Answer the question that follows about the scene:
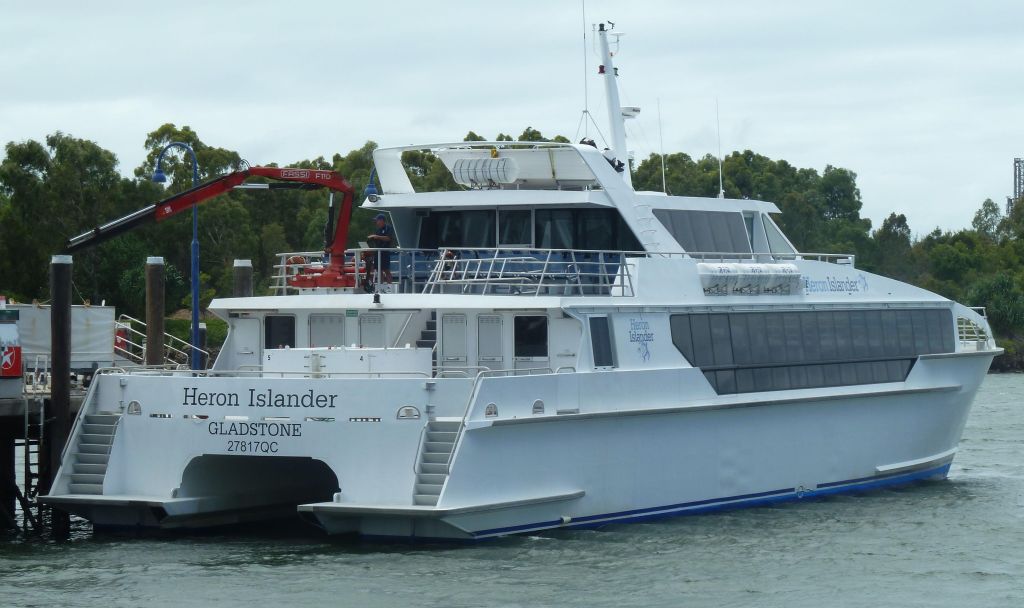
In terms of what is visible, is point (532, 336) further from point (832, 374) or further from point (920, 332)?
point (920, 332)

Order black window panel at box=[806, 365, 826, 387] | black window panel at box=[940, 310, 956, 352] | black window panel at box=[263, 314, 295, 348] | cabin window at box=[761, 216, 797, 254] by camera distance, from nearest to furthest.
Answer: black window panel at box=[263, 314, 295, 348] < black window panel at box=[806, 365, 826, 387] < cabin window at box=[761, 216, 797, 254] < black window panel at box=[940, 310, 956, 352]

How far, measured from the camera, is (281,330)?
21516 mm

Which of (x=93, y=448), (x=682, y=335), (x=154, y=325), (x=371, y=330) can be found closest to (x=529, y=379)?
(x=371, y=330)

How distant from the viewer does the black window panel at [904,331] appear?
25.1 m

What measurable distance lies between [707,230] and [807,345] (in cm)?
227

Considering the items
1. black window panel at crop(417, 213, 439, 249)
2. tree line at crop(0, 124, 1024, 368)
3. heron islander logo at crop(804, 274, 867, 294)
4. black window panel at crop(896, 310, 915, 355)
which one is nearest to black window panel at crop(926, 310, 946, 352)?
black window panel at crop(896, 310, 915, 355)

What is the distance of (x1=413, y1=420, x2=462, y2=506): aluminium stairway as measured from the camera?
57.6 feet

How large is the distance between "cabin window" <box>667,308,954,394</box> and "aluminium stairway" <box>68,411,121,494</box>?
745 cm

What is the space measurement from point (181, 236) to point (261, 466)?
30009 mm

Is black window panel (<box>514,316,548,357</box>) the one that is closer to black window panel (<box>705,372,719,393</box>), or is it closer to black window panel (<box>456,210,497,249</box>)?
black window panel (<box>456,210,497,249</box>)

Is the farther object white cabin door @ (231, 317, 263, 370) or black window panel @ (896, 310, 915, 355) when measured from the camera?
black window panel @ (896, 310, 915, 355)

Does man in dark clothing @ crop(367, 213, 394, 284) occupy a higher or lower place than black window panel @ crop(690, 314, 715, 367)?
higher

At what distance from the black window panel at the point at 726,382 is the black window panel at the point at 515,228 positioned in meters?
3.25

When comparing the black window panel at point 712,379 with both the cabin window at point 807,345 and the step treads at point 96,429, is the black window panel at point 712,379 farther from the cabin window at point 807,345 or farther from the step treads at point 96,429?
the step treads at point 96,429
